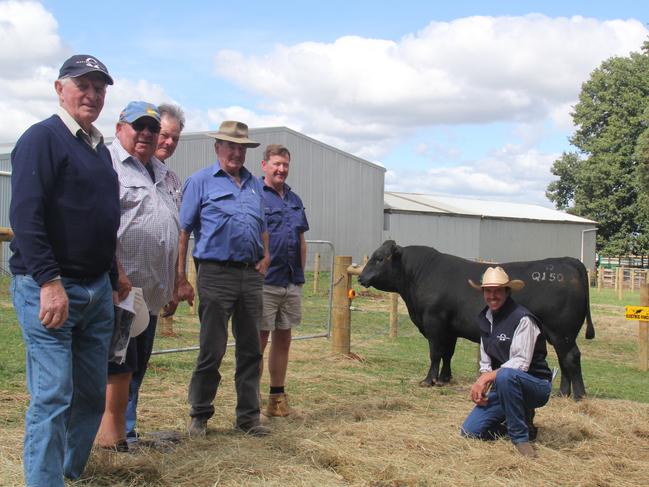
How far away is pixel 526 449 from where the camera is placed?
4.80 meters

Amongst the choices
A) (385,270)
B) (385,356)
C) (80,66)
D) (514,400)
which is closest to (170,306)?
(80,66)

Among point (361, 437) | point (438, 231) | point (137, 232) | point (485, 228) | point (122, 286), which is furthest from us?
point (485, 228)

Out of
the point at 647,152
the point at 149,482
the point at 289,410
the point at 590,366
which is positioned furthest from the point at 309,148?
the point at 149,482

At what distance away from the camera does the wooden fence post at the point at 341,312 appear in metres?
9.21

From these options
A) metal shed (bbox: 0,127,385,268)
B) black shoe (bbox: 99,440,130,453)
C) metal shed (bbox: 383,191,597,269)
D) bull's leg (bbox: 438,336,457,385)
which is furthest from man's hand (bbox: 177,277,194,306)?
metal shed (bbox: 383,191,597,269)

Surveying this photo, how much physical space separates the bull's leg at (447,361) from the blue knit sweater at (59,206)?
4.98 m

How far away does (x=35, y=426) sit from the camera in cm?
322

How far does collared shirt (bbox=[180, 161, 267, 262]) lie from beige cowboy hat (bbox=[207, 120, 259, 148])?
196 millimetres

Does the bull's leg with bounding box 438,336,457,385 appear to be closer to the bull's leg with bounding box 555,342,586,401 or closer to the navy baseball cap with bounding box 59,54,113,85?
the bull's leg with bounding box 555,342,586,401

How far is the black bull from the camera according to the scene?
7.53 meters

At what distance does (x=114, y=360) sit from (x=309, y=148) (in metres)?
27.3

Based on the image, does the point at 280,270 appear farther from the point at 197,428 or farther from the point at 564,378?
the point at 564,378

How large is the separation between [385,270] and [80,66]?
5612 millimetres

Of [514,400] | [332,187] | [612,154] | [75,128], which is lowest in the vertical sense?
[514,400]
